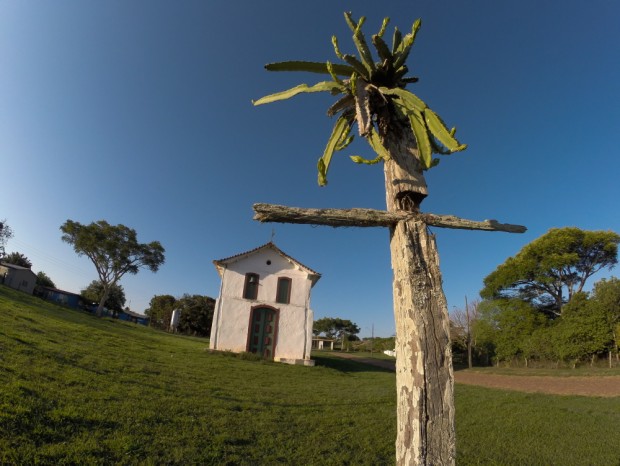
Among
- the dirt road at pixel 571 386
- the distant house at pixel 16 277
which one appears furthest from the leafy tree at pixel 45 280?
the dirt road at pixel 571 386

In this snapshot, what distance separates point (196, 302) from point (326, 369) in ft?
139

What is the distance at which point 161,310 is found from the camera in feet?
208

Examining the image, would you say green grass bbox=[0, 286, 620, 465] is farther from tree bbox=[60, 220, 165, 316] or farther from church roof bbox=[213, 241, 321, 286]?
tree bbox=[60, 220, 165, 316]

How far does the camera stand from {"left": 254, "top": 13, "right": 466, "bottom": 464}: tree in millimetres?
2238

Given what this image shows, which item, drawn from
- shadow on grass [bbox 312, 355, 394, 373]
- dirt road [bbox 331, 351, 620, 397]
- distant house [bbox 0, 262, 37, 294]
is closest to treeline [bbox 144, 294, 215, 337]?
distant house [bbox 0, 262, 37, 294]

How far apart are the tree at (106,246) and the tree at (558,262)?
148 ft

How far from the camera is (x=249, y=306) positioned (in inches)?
798

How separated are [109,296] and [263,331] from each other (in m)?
49.7

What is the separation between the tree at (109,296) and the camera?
57.9 m

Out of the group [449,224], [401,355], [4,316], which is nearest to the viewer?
[401,355]

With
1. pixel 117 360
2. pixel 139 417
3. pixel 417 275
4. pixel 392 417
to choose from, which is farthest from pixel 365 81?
pixel 117 360

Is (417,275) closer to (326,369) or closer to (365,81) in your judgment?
(365,81)

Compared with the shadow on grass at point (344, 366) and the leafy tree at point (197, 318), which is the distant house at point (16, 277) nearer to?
the leafy tree at point (197, 318)

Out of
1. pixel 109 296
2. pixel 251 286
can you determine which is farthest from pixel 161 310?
pixel 251 286
